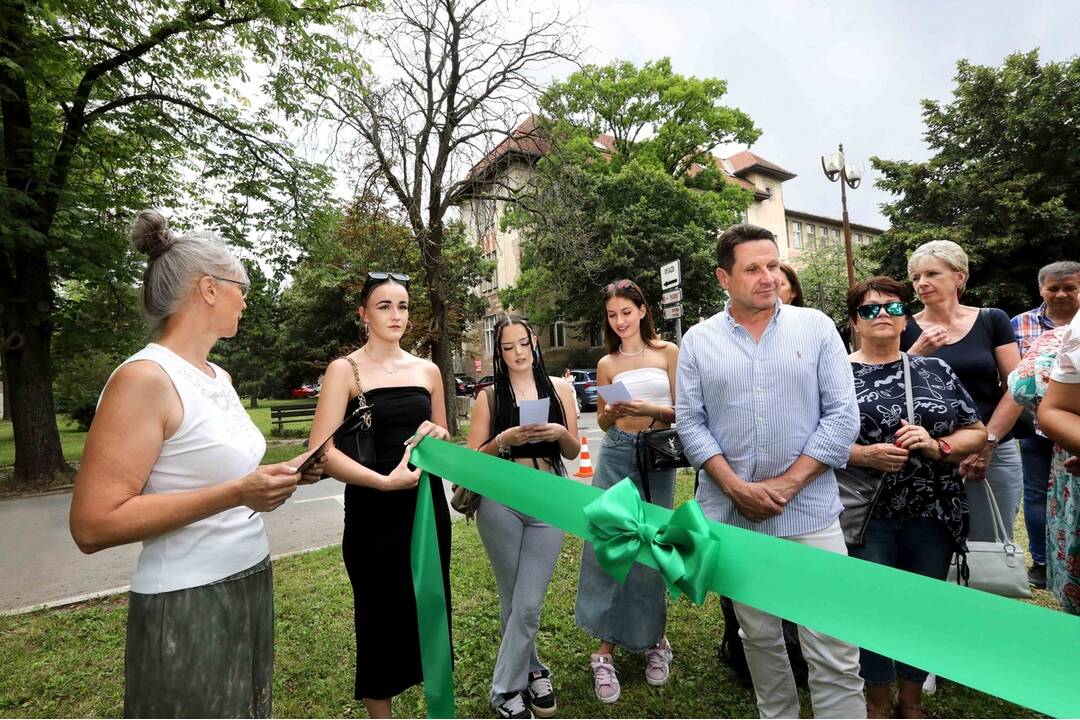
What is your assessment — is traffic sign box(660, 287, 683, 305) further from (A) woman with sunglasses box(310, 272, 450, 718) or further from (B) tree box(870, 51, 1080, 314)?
(B) tree box(870, 51, 1080, 314)

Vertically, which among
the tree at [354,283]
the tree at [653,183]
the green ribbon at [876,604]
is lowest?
the green ribbon at [876,604]

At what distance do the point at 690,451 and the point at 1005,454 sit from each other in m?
2.39

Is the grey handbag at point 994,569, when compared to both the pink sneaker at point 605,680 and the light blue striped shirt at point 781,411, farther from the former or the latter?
the pink sneaker at point 605,680

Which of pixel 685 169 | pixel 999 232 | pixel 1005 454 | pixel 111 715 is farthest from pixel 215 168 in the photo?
pixel 999 232

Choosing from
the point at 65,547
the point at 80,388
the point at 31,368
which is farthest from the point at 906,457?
the point at 80,388

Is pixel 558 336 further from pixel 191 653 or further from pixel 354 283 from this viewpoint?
pixel 191 653

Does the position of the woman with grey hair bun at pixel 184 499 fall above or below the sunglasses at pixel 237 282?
below

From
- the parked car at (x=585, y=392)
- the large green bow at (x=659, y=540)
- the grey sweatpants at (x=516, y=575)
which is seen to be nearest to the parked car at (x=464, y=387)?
the parked car at (x=585, y=392)

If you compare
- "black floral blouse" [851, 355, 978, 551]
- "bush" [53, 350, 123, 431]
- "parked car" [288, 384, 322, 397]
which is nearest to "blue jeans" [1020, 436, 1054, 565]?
"black floral blouse" [851, 355, 978, 551]

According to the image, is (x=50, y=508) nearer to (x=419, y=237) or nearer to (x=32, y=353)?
(x=32, y=353)

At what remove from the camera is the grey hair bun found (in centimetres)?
170

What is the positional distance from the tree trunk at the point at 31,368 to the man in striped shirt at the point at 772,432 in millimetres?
12319

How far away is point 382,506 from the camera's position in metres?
2.58

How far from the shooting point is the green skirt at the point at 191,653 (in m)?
1.51
